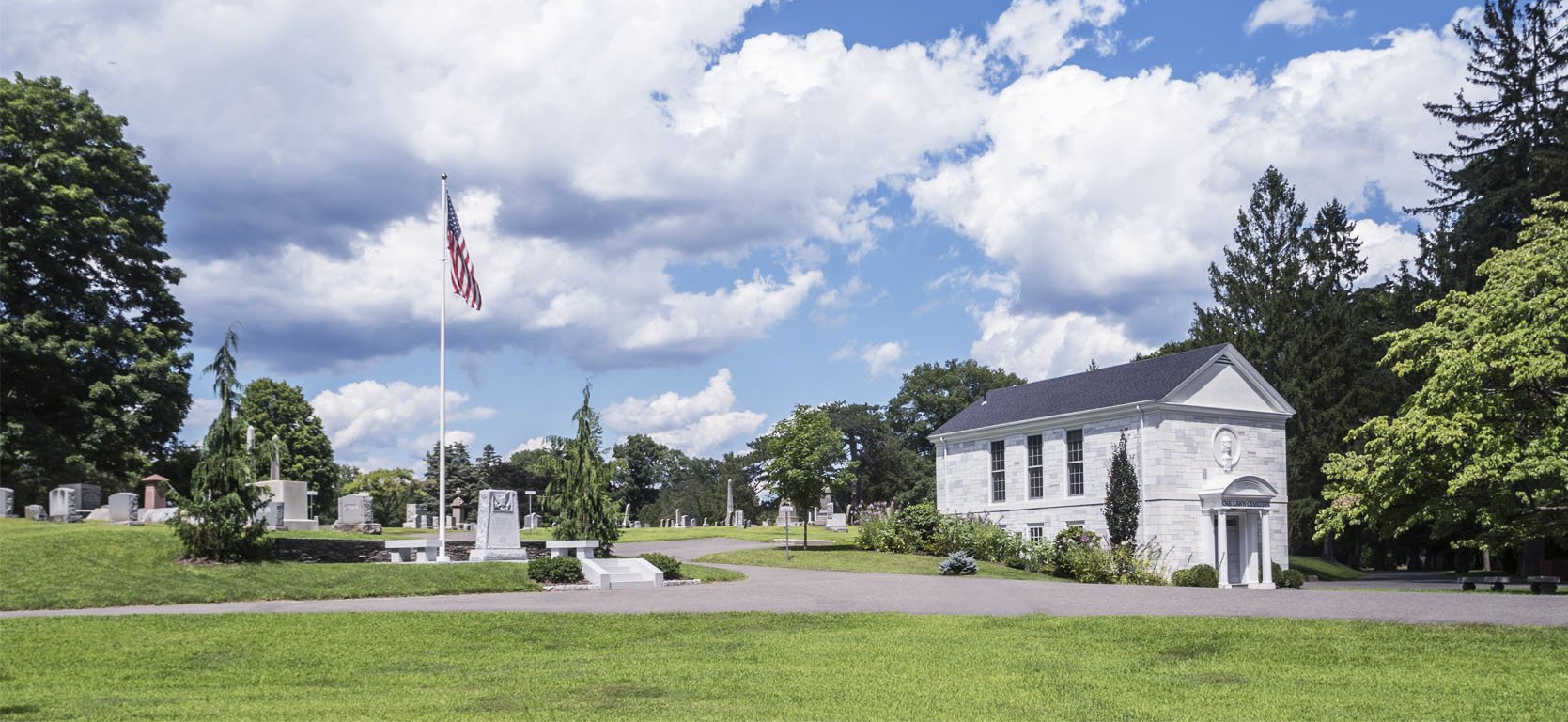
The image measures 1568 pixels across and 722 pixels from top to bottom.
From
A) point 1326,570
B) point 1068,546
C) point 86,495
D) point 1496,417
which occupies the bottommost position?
point 1326,570

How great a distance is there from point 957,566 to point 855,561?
4928mm

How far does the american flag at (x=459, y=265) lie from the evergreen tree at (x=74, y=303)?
14.9 metres

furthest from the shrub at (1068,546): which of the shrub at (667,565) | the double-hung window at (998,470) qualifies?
the shrub at (667,565)

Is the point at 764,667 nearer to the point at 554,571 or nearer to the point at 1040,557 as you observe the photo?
the point at 554,571

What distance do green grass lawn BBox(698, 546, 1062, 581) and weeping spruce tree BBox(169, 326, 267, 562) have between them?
16.3 m

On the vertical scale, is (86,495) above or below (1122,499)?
above

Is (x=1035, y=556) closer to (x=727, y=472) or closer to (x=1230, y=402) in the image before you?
(x=1230, y=402)

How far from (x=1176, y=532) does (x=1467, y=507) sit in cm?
1068

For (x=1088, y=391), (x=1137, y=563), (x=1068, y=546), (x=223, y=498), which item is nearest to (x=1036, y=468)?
(x=1088, y=391)

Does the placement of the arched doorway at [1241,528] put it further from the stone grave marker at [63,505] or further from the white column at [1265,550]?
the stone grave marker at [63,505]

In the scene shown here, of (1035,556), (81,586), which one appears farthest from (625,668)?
(1035,556)

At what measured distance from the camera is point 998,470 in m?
45.8

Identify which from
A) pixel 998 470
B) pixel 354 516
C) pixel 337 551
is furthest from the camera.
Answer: pixel 354 516

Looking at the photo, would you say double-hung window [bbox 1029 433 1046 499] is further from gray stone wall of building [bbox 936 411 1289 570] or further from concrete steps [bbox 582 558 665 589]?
concrete steps [bbox 582 558 665 589]
